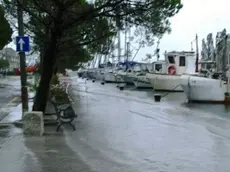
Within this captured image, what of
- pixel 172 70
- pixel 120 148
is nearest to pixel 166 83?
pixel 172 70

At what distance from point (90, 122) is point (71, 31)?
159 inches

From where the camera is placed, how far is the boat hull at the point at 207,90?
32750 millimetres

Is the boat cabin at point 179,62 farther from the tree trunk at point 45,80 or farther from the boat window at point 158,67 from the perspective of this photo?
the tree trunk at point 45,80

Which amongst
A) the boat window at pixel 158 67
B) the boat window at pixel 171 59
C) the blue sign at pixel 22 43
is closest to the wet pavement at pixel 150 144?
the blue sign at pixel 22 43

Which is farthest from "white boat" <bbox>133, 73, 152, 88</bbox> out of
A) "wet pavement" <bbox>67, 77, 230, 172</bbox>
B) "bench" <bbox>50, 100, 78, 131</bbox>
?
"bench" <bbox>50, 100, 78, 131</bbox>

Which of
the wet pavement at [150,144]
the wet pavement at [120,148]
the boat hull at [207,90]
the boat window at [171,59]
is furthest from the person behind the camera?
the boat window at [171,59]

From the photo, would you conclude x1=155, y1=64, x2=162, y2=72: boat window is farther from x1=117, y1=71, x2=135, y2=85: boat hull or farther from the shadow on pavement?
the shadow on pavement

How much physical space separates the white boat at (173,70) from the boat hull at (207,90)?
13.2 m

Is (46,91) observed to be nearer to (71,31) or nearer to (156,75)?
(71,31)

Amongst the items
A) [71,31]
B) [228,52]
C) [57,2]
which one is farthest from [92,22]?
[228,52]

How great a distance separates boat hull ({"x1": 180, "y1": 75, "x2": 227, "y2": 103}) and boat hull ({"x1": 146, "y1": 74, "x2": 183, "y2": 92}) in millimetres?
13836

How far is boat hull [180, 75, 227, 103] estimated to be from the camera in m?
32.8

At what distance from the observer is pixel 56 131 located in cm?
1427

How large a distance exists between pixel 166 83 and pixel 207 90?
1580 cm
